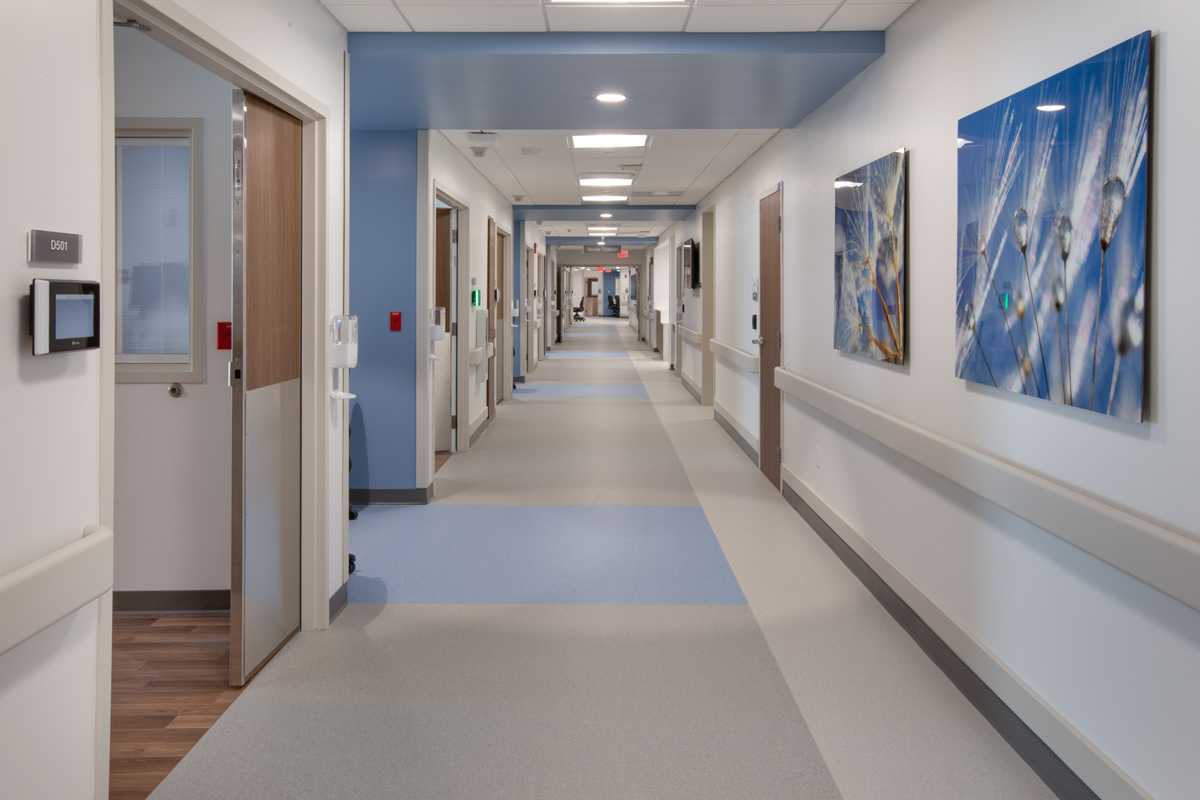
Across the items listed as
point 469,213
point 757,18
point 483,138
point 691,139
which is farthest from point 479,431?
point 757,18

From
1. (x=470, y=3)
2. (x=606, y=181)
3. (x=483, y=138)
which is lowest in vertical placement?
(x=470, y=3)

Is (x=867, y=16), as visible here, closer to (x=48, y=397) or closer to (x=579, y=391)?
(x=48, y=397)

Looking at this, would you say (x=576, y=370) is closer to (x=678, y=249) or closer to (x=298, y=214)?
(x=678, y=249)

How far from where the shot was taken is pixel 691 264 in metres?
11.6

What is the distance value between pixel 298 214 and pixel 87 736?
2086 millimetres

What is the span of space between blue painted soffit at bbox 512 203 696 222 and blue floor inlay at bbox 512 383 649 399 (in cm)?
240

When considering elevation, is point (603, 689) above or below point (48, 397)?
below

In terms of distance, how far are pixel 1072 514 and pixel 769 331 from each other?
435 centimetres

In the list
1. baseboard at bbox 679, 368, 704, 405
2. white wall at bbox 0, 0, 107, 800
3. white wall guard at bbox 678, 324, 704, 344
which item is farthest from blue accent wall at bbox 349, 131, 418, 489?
baseboard at bbox 679, 368, 704, 405

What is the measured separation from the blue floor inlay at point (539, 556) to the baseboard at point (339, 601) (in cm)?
8

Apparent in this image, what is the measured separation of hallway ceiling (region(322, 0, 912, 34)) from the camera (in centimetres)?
342

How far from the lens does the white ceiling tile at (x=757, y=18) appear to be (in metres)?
3.47

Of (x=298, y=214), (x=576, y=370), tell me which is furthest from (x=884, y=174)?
(x=576, y=370)

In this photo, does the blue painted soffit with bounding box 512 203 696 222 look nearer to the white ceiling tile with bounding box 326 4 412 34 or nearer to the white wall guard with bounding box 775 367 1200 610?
the white ceiling tile with bounding box 326 4 412 34
